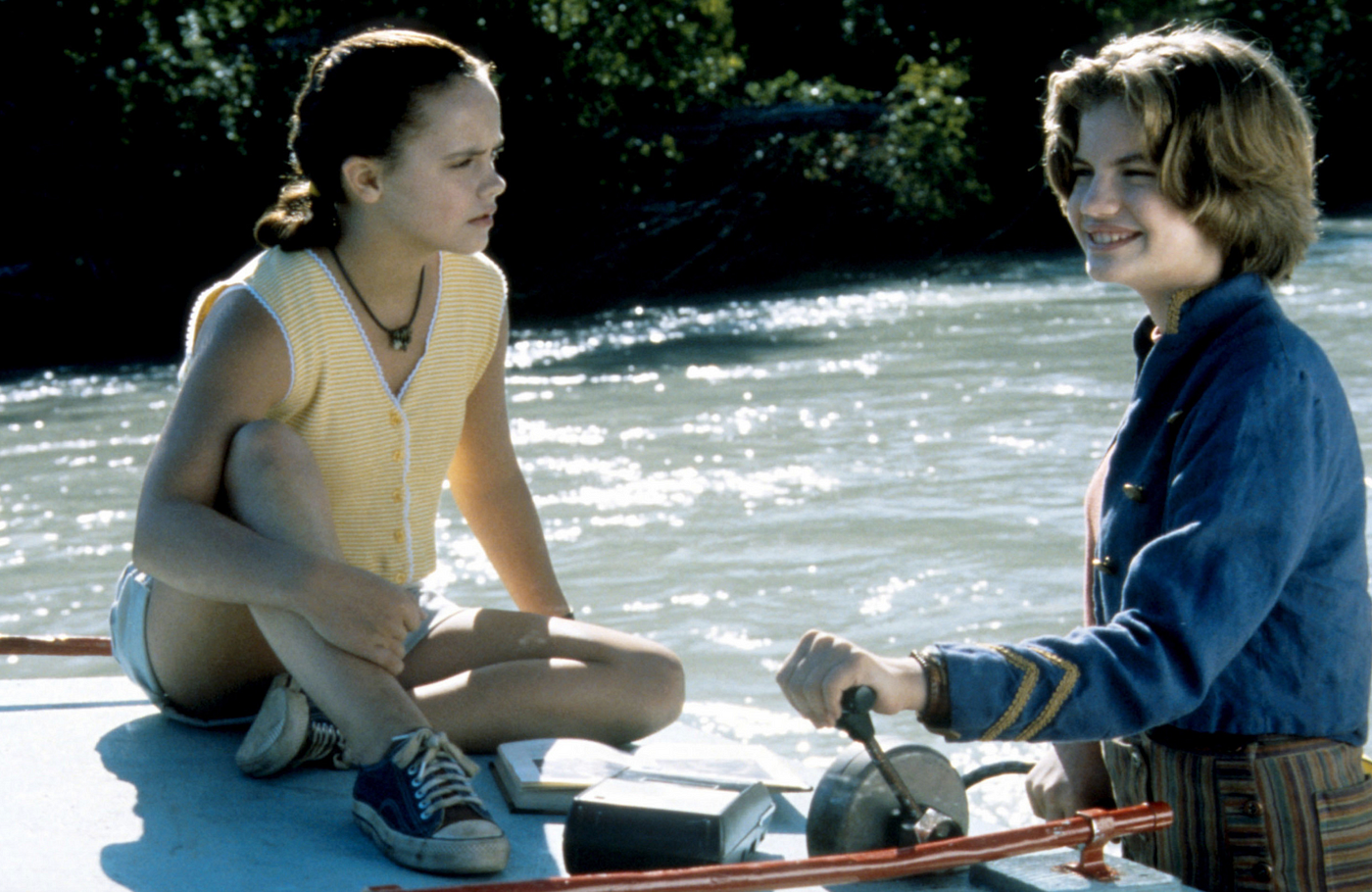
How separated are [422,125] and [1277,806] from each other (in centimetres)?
147

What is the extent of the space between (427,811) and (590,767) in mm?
369

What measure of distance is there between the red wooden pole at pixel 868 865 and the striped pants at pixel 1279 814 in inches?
2.0

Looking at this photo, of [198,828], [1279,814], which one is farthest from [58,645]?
[1279,814]

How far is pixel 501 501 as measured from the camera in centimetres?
271

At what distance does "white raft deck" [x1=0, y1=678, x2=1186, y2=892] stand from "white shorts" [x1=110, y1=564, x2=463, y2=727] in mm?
39

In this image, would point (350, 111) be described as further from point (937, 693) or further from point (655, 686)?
point (937, 693)

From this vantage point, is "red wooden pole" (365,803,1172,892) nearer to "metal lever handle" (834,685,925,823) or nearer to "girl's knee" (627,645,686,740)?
"metal lever handle" (834,685,925,823)

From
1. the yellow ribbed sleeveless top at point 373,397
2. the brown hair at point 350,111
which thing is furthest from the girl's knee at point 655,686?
the brown hair at point 350,111

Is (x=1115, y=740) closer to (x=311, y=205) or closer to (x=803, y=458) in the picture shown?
(x=311, y=205)

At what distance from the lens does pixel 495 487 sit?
8.91ft

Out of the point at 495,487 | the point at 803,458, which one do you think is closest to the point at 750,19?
the point at 803,458

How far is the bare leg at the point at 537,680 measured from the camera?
2.42m

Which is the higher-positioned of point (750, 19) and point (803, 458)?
point (750, 19)

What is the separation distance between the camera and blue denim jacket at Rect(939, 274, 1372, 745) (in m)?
1.49
